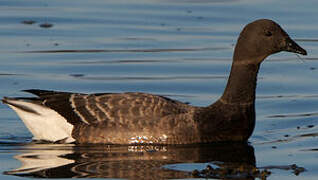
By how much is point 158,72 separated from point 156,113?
4.46m

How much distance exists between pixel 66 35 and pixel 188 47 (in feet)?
9.07

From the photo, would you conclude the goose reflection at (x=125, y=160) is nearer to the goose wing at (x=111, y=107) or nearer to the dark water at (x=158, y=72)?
the dark water at (x=158, y=72)

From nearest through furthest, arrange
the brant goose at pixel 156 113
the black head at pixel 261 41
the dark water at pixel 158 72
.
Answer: the dark water at pixel 158 72, the brant goose at pixel 156 113, the black head at pixel 261 41

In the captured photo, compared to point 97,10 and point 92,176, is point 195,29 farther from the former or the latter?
point 92,176

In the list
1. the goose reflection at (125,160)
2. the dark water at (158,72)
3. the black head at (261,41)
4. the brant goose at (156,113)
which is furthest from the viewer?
the black head at (261,41)

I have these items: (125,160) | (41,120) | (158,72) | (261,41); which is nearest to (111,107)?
(41,120)

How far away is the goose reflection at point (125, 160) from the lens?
11031 millimetres

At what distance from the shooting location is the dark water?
11.7 meters

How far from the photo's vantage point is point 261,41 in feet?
44.0

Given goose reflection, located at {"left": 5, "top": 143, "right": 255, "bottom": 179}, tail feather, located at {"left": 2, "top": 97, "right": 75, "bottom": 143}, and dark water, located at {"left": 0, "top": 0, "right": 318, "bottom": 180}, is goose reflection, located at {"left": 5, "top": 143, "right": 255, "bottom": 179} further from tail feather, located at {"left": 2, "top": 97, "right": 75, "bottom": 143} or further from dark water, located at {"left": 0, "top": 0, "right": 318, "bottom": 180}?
tail feather, located at {"left": 2, "top": 97, "right": 75, "bottom": 143}

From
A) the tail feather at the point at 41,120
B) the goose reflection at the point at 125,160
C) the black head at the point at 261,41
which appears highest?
the black head at the point at 261,41

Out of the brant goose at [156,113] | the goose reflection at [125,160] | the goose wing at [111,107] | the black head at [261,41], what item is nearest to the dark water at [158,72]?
the goose reflection at [125,160]

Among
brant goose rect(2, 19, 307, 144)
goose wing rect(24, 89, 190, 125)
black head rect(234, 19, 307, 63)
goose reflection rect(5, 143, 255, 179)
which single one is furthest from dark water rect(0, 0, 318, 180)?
black head rect(234, 19, 307, 63)

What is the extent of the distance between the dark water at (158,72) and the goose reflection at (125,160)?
0.05ft
